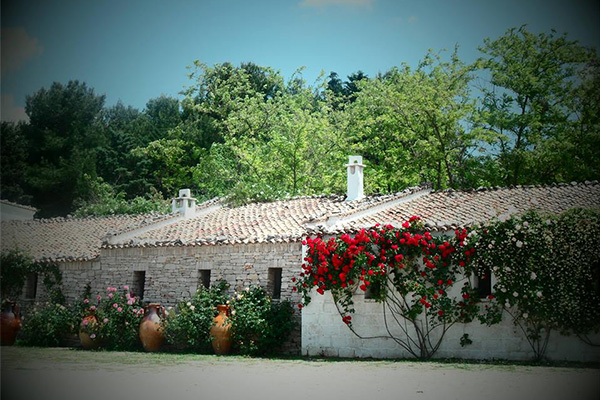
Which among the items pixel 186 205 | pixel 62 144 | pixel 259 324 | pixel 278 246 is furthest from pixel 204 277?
pixel 62 144

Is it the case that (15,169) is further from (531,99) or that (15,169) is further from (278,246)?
(531,99)

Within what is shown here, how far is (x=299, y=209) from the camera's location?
20.0 metres

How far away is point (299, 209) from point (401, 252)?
6.31 metres

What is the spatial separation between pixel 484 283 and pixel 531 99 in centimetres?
1677

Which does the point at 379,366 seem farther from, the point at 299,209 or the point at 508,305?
the point at 299,209

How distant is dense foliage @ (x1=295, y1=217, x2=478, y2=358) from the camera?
13.6 m

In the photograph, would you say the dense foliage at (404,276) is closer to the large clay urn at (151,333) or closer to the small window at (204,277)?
the small window at (204,277)

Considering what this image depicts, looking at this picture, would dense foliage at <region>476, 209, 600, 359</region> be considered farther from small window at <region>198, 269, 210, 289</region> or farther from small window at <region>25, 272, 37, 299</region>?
small window at <region>25, 272, 37, 299</region>

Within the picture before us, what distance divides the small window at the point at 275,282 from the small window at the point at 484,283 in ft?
18.3

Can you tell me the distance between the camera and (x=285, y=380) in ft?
33.5

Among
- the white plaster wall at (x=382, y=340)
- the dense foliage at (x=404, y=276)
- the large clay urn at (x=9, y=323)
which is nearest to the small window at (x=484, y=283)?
the dense foliage at (x=404, y=276)

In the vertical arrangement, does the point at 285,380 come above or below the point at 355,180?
below

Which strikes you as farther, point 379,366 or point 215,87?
point 215,87

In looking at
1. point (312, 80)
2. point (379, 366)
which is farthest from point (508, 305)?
point (312, 80)
